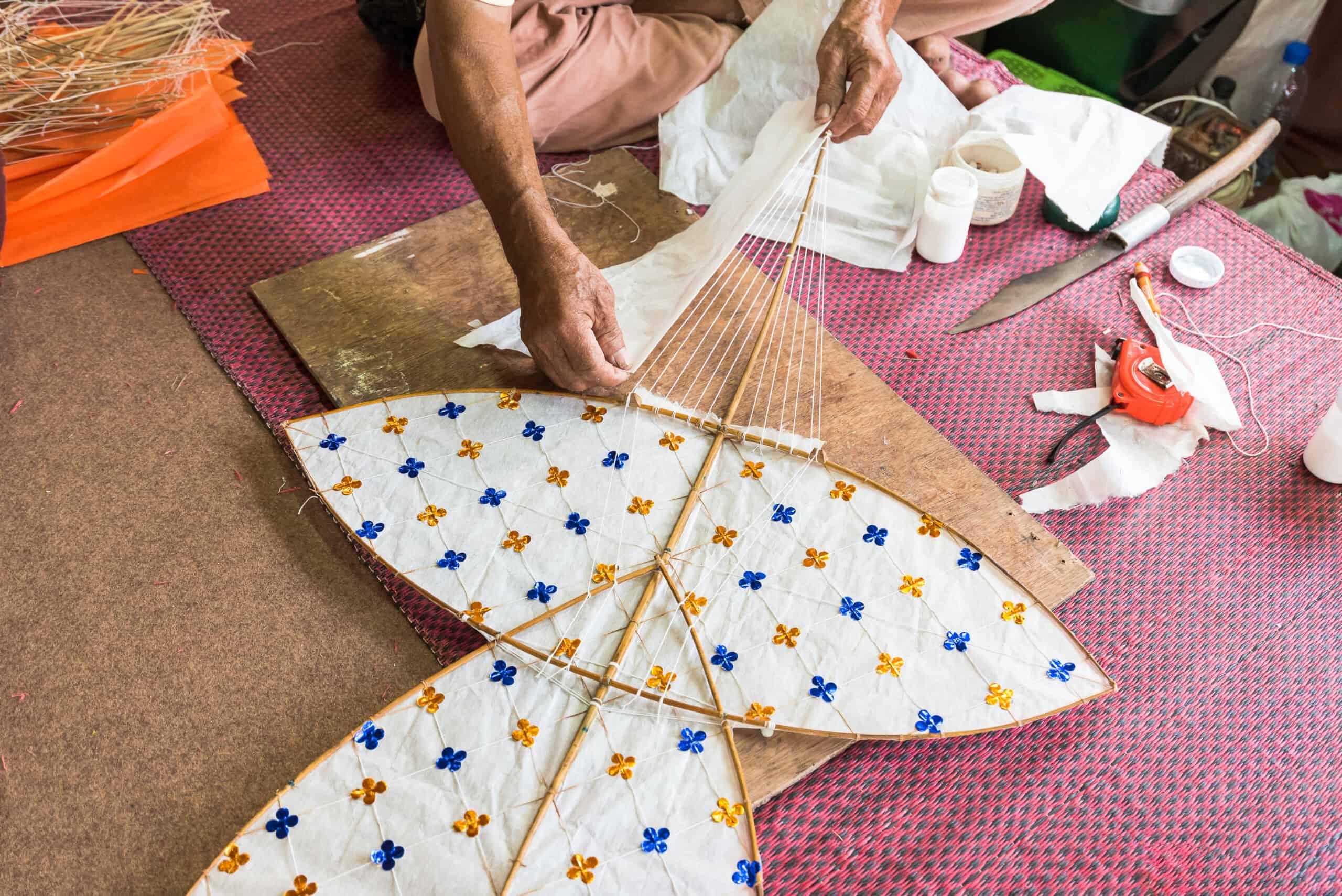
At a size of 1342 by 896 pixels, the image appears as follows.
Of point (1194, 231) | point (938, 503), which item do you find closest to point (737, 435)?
point (938, 503)

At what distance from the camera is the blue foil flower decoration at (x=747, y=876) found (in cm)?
97

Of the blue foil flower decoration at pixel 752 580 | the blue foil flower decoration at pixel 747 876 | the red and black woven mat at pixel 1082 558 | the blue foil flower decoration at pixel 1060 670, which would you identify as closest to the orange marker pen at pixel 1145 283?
the red and black woven mat at pixel 1082 558

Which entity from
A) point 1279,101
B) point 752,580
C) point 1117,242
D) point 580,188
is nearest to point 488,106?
point 580,188

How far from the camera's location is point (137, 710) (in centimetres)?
119

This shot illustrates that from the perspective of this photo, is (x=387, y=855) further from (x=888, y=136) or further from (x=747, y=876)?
(x=888, y=136)

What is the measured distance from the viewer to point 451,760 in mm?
1039

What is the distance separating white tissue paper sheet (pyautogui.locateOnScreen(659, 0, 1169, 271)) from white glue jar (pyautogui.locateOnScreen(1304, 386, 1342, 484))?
521 mm

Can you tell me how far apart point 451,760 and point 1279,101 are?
7.65ft

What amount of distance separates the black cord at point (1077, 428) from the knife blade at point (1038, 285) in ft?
0.78

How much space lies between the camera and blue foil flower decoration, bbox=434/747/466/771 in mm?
1036

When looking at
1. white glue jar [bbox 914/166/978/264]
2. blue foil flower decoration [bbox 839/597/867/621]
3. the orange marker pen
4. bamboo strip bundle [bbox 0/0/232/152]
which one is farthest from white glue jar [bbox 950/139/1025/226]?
bamboo strip bundle [bbox 0/0/232/152]

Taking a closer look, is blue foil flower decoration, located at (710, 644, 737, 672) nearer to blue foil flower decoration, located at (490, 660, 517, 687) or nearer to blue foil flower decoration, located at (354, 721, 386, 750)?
blue foil flower decoration, located at (490, 660, 517, 687)

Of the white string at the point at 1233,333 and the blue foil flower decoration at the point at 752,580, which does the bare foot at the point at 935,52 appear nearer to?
the white string at the point at 1233,333

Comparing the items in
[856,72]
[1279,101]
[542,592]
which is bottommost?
[1279,101]
